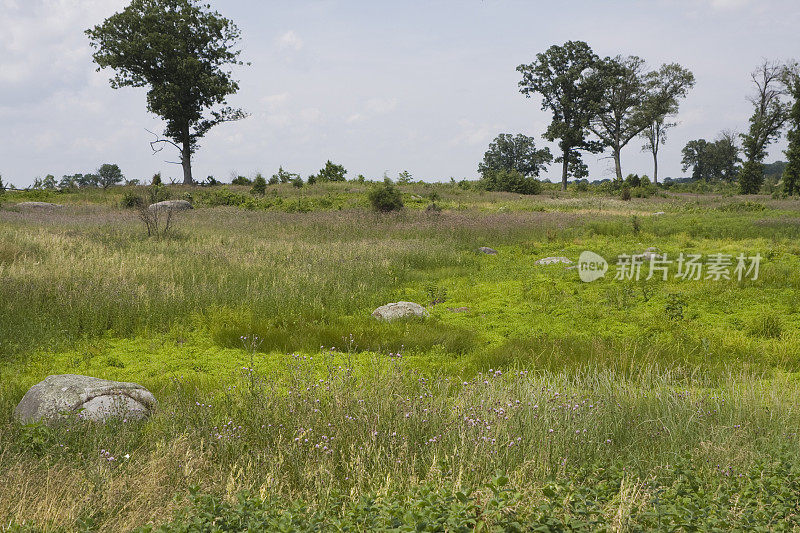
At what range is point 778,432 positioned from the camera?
15.6 ft

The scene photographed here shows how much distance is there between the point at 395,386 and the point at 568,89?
51711 mm

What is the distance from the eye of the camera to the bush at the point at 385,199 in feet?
83.6

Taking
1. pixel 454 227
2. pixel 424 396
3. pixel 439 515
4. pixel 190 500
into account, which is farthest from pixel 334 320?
pixel 454 227

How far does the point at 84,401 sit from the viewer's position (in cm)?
535

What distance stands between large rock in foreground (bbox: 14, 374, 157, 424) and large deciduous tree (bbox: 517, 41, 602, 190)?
49484 millimetres

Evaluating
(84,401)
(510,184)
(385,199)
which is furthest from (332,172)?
(84,401)

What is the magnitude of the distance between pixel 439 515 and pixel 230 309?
729 centimetres

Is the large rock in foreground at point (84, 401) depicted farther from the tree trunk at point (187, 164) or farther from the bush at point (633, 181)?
the bush at point (633, 181)

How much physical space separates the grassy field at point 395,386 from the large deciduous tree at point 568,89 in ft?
117

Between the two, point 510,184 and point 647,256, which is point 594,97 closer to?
point 510,184

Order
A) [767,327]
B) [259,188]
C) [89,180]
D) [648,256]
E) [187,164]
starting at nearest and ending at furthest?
[767,327] → [648,256] → [259,188] → [187,164] → [89,180]

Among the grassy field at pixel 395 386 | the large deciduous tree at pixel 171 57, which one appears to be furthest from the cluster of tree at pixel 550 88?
the grassy field at pixel 395 386

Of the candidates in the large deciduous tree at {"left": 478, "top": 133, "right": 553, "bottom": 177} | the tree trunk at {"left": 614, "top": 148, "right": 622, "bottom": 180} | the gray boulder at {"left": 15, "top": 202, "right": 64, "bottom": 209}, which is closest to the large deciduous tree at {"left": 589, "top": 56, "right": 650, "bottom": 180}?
the tree trunk at {"left": 614, "top": 148, "right": 622, "bottom": 180}

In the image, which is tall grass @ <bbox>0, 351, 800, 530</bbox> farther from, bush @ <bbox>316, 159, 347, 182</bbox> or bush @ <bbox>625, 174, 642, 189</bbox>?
bush @ <bbox>625, 174, 642, 189</bbox>
